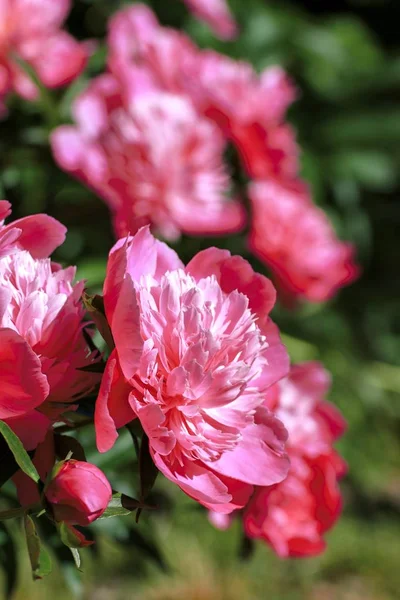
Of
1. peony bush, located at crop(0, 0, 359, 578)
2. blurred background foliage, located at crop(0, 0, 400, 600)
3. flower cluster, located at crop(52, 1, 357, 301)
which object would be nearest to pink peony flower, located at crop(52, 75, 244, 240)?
flower cluster, located at crop(52, 1, 357, 301)

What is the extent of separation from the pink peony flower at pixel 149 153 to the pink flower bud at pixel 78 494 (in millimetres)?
426

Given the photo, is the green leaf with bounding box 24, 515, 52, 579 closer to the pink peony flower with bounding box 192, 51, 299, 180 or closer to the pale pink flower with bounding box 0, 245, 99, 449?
the pale pink flower with bounding box 0, 245, 99, 449

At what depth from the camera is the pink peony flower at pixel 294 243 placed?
3.13 ft

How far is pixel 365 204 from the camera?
227 centimetres

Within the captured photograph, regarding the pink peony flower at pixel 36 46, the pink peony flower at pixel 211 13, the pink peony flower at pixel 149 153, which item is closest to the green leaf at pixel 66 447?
the pink peony flower at pixel 149 153

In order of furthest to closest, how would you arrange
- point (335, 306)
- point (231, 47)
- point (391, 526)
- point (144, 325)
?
point (335, 306) < point (391, 526) < point (231, 47) < point (144, 325)

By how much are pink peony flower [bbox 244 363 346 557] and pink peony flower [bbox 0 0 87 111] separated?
0.42 metres

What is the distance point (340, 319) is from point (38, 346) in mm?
1735

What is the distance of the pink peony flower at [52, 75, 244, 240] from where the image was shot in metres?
0.80

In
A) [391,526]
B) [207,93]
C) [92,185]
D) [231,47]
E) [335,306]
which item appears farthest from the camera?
[335,306]

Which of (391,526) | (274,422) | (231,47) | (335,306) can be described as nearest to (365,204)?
(335,306)

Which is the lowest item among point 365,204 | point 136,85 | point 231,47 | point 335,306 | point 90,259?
point 335,306

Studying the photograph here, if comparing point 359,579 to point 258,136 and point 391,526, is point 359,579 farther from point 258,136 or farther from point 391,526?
point 258,136

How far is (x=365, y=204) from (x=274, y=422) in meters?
1.90
